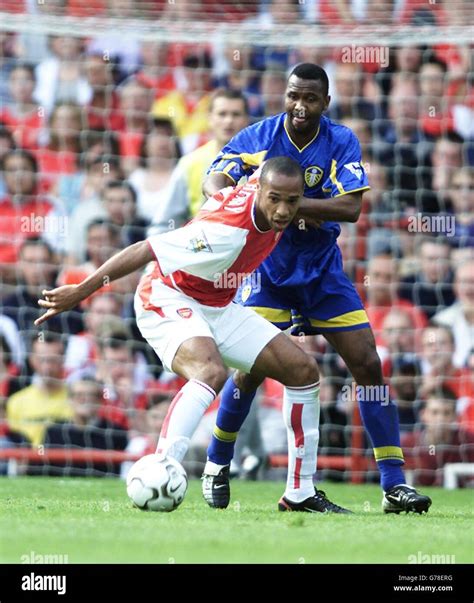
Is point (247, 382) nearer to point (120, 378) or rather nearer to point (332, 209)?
point (332, 209)

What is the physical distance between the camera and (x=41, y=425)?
1096 cm

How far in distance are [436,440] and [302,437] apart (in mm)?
4093

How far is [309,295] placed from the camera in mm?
7141

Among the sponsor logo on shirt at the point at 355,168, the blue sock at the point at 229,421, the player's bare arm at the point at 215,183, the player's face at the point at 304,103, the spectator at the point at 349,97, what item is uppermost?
the spectator at the point at 349,97

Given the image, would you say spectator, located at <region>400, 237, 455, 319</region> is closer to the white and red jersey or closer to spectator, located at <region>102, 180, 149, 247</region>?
spectator, located at <region>102, 180, 149, 247</region>

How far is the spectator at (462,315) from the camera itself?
11.1m

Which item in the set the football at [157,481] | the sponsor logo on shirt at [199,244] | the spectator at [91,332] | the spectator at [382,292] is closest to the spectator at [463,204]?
the spectator at [382,292]

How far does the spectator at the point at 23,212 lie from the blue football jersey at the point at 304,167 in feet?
16.1

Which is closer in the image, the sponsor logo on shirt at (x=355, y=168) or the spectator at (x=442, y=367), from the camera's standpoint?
the sponsor logo on shirt at (x=355, y=168)

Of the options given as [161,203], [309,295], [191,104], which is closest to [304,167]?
[309,295]

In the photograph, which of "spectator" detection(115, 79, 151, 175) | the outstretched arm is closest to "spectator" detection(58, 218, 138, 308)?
"spectator" detection(115, 79, 151, 175)

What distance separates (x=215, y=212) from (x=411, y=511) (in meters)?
2.04

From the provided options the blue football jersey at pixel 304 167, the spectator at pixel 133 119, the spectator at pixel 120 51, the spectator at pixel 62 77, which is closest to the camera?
the blue football jersey at pixel 304 167

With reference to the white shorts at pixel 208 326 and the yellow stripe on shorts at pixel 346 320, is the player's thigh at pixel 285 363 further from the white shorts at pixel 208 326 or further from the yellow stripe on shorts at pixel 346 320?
the yellow stripe on shorts at pixel 346 320
